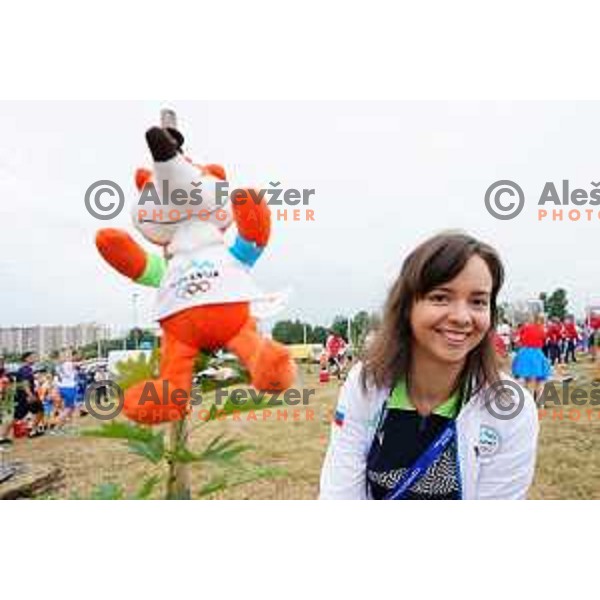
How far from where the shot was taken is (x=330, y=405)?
4.18 ft

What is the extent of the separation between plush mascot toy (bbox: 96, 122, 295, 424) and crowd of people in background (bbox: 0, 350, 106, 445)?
18cm

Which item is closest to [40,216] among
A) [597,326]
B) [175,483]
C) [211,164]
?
[211,164]

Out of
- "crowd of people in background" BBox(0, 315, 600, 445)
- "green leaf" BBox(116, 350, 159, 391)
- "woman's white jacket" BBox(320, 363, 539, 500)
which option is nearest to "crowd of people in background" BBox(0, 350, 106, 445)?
"crowd of people in background" BBox(0, 315, 600, 445)

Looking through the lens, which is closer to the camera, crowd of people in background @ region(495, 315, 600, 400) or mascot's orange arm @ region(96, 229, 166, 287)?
mascot's orange arm @ region(96, 229, 166, 287)

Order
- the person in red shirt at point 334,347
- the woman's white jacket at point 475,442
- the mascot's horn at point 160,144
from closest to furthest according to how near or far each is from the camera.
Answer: the woman's white jacket at point 475,442
the mascot's horn at point 160,144
the person in red shirt at point 334,347

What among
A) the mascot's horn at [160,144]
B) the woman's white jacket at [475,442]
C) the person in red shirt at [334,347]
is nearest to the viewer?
the woman's white jacket at [475,442]

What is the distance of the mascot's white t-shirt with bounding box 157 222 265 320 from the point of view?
1219 mm

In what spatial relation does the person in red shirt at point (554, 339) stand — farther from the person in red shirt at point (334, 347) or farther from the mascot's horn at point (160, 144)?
the mascot's horn at point (160, 144)

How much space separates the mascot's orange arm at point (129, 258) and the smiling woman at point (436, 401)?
45 centimetres

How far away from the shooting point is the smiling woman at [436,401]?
3.23 feet

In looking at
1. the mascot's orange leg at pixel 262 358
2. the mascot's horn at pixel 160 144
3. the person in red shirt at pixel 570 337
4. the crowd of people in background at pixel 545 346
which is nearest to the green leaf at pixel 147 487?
the mascot's orange leg at pixel 262 358

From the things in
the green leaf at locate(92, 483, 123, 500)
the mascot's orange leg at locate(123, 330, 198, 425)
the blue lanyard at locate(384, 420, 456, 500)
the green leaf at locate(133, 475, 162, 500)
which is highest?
the mascot's orange leg at locate(123, 330, 198, 425)

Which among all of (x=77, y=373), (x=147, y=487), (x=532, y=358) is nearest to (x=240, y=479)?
(x=147, y=487)

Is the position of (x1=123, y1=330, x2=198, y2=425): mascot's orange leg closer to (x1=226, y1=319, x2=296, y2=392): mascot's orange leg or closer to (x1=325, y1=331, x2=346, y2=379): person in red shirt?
(x1=226, y1=319, x2=296, y2=392): mascot's orange leg
